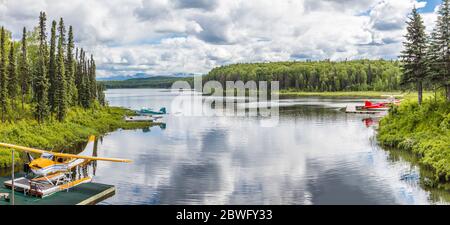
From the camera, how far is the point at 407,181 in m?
24.8

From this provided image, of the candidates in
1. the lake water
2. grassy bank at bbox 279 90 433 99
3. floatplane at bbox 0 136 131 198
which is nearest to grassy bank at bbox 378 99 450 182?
the lake water

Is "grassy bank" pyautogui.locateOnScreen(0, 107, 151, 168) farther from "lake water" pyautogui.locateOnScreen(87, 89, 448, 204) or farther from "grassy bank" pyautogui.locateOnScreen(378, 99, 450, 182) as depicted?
"grassy bank" pyautogui.locateOnScreen(378, 99, 450, 182)

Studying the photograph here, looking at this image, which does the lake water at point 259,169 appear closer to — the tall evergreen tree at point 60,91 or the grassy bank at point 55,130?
the grassy bank at point 55,130

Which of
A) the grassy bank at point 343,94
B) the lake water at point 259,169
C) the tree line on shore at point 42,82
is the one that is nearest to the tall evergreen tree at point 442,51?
the lake water at point 259,169

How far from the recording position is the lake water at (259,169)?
73.5 ft

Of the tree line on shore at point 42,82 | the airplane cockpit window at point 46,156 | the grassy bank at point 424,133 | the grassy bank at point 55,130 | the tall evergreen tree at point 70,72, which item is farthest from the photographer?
the tall evergreen tree at point 70,72

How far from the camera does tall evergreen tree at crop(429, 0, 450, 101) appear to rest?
123 ft

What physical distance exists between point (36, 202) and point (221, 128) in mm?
34526

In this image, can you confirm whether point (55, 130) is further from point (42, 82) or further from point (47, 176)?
point (47, 176)

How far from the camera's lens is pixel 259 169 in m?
29.5

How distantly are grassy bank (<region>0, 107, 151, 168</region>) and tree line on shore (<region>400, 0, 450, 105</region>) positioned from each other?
111 ft
